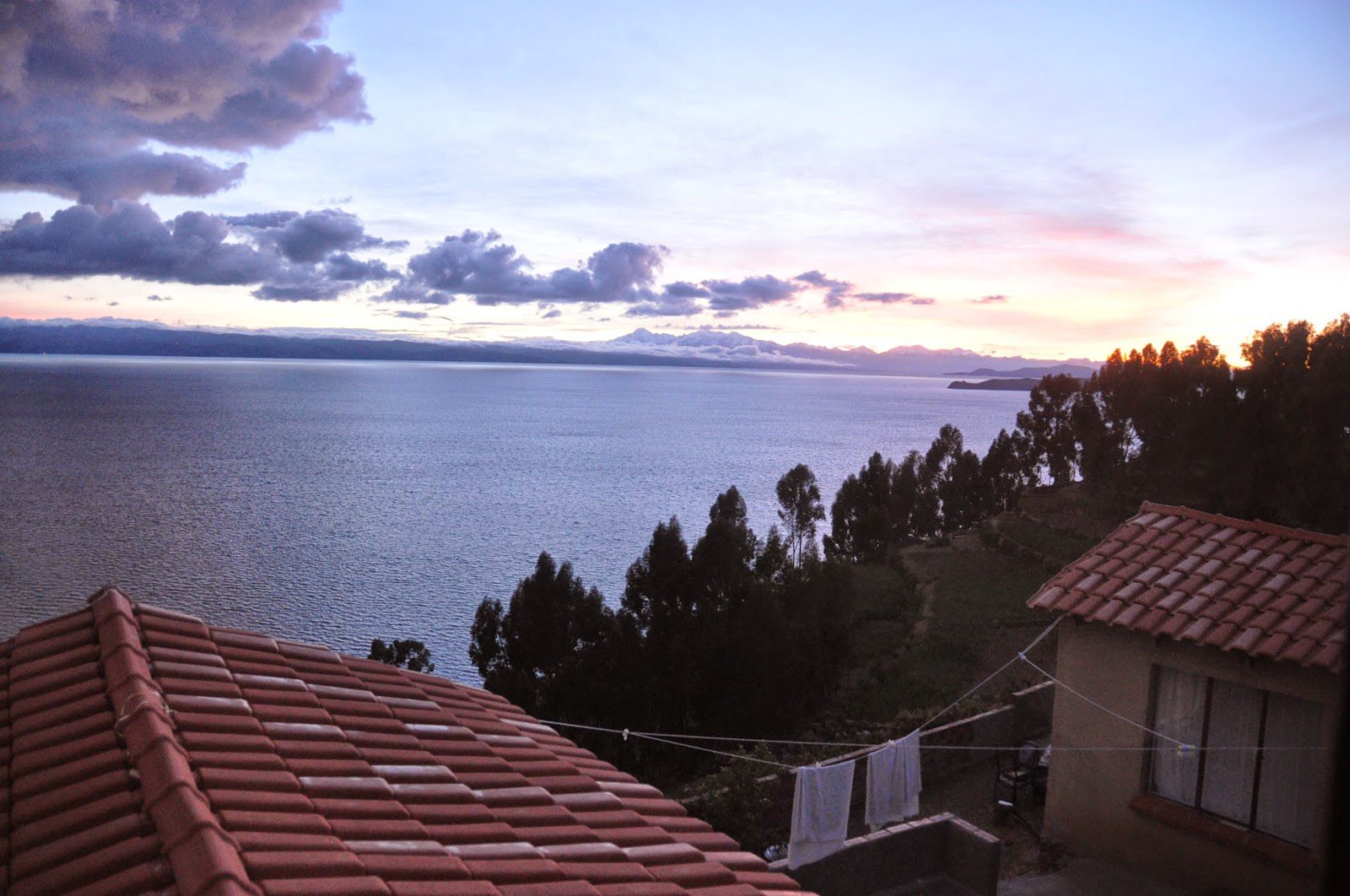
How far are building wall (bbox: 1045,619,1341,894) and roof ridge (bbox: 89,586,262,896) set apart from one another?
780 cm

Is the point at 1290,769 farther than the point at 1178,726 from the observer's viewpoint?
No

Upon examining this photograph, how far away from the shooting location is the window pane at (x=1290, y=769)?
7500mm

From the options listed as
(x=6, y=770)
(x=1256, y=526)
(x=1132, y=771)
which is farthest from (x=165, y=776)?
(x=1256, y=526)

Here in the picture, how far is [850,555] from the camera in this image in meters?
42.3

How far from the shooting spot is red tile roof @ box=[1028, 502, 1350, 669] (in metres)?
7.49

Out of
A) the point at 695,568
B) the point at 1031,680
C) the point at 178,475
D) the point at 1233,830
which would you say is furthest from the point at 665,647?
the point at 178,475

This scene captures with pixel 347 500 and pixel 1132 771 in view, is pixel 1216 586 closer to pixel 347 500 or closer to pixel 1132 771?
pixel 1132 771

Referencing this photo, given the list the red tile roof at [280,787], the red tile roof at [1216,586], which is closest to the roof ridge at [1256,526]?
the red tile roof at [1216,586]

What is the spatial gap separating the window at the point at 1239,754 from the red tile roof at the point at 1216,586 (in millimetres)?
558

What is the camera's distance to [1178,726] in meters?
8.33

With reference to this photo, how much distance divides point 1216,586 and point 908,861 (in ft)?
12.7

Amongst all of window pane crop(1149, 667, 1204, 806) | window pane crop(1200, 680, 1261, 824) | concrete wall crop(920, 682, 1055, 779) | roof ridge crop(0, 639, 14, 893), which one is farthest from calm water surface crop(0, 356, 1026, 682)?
roof ridge crop(0, 639, 14, 893)

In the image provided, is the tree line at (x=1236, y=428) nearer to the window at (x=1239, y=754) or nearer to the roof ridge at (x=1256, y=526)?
the roof ridge at (x=1256, y=526)

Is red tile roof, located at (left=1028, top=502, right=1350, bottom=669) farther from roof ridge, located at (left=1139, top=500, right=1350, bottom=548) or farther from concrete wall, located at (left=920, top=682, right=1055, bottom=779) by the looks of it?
concrete wall, located at (left=920, top=682, right=1055, bottom=779)
